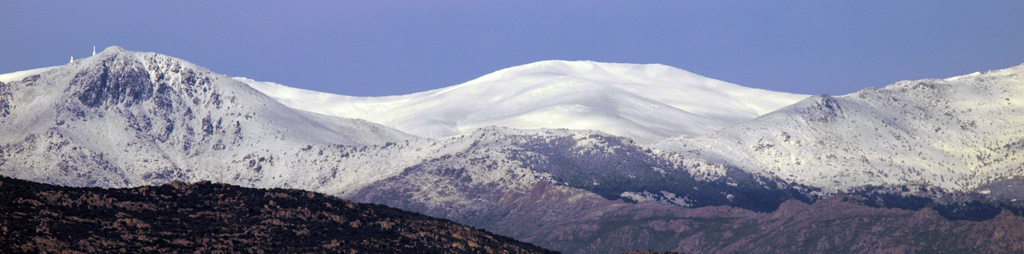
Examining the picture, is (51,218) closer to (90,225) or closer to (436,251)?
(90,225)

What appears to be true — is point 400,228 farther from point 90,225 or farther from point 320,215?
point 90,225

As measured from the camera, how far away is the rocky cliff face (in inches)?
4690

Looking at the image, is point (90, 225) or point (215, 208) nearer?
point (90, 225)

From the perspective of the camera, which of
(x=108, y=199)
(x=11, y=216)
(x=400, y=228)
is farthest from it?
(x=400, y=228)

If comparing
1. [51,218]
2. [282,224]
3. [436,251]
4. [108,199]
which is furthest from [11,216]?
[436,251]

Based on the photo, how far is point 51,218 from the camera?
398 feet

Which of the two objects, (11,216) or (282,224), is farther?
(282,224)

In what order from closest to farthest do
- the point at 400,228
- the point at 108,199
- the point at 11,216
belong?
the point at 11,216 < the point at 108,199 < the point at 400,228

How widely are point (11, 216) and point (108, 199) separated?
36.3 ft

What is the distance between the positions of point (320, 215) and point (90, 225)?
810 inches

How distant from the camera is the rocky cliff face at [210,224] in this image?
119125 millimetres

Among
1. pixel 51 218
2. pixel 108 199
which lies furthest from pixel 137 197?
pixel 51 218

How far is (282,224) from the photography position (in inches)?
5212

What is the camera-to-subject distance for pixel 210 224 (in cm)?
12912
